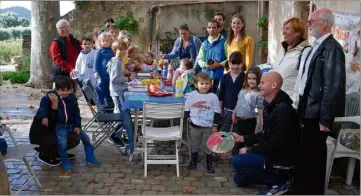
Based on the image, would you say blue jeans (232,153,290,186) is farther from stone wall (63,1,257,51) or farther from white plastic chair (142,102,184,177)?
stone wall (63,1,257,51)

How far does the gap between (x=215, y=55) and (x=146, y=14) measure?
9629mm

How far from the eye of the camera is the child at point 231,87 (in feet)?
18.0

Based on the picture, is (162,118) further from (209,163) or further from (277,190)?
(277,190)

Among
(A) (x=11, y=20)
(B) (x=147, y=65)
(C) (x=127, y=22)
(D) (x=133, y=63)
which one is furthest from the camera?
(A) (x=11, y=20)

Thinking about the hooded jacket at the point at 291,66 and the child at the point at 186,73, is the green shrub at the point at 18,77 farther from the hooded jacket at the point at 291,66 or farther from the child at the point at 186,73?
the hooded jacket at the point at 291,66

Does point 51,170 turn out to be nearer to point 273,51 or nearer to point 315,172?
point 315,172

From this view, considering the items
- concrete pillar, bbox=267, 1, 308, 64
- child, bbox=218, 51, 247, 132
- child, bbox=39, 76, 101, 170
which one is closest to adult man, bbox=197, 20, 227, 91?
child, bbox=218, 51, 247, 132

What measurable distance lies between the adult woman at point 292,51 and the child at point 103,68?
3.10 m

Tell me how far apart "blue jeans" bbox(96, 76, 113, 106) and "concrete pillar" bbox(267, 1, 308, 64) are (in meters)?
4.77

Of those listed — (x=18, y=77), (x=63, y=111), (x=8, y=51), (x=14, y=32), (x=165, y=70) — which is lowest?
(x=18, y=77)

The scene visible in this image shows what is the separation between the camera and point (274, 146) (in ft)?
14.2

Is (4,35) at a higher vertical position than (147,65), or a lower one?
higher

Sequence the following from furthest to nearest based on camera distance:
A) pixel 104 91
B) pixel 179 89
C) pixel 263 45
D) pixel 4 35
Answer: pixel 4 35 → pixel 263 45 → pixel 104 91 → pixel 179 89

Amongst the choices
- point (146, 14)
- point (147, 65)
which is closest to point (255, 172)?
point (147, 65)
